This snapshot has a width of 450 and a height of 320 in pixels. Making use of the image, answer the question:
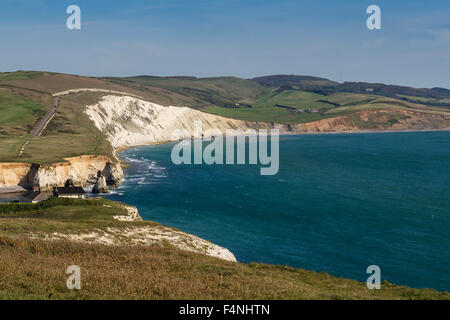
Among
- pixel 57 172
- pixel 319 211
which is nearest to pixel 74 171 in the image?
pixel 57 172

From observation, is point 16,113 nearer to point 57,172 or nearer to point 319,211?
point 57,172

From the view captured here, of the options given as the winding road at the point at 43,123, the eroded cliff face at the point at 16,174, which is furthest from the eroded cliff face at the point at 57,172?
the winding road at the point at 43,123

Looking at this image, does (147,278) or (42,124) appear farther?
(42,124)

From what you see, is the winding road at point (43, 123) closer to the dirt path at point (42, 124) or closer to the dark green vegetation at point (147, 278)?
the dirt path at point (42, 124)

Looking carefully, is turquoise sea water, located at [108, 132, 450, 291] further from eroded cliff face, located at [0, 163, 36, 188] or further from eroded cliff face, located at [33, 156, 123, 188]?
eroded cliff face, located at [0, 163, 36, 188]
